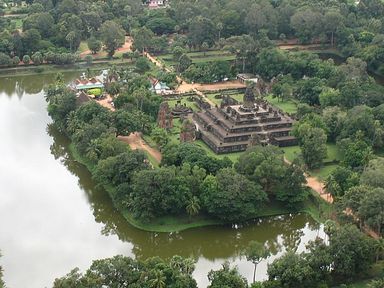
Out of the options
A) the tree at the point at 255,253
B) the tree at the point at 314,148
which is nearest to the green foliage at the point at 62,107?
the tree at the point at 314,148

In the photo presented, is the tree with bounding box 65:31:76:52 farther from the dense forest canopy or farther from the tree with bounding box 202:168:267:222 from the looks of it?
the tree with bounding box 202:168:267:222

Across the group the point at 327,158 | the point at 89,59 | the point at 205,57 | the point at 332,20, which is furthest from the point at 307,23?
the point at 327,158

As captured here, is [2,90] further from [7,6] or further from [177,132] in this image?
[7,6]

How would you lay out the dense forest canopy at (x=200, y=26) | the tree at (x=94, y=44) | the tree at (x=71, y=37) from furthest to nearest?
the tree at (x=94, y=44) → the tree at (x=71, y=37) → the dense forest canopy at (x=200, y=26)

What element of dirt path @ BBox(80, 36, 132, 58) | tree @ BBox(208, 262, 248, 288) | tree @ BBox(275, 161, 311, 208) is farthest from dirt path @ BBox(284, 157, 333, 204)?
dirt path @ BBox(80, 36, 132, 58)

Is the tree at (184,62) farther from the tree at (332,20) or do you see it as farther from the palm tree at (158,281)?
the palm tree at (158,281)

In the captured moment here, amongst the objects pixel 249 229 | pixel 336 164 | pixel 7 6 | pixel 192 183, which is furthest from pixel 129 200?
pixel 7 6

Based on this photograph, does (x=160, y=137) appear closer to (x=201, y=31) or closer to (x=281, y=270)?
(x=281, y=270)

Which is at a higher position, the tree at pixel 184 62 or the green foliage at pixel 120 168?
the tree at pixel 184 62
